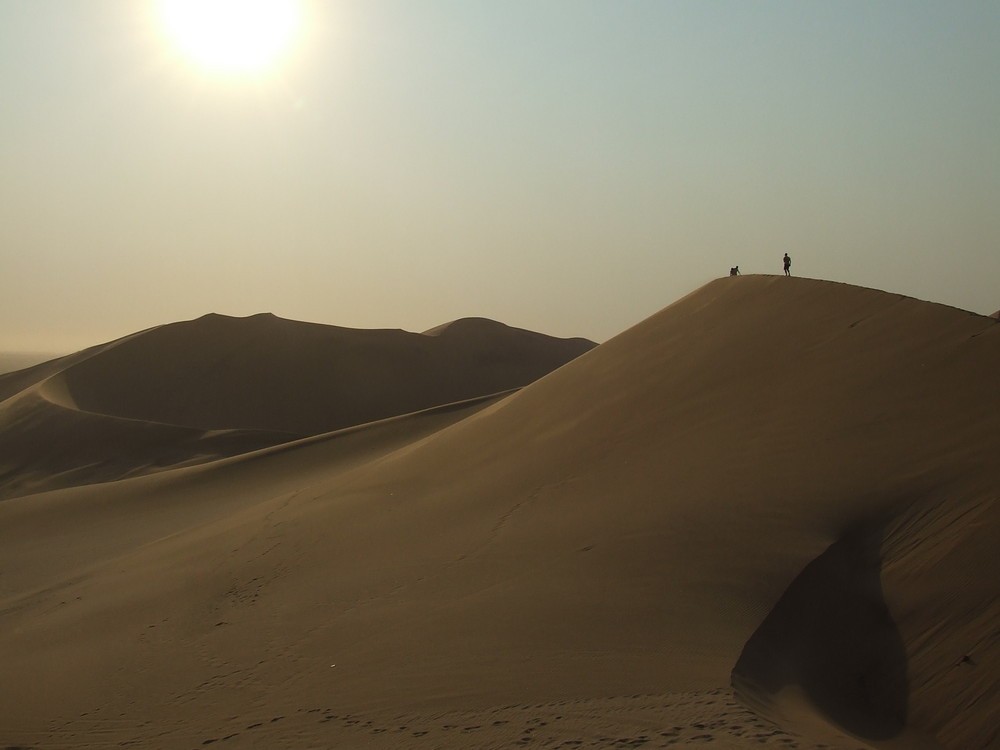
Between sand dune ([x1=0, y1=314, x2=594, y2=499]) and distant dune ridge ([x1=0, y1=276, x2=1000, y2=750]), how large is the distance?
51.1 ft

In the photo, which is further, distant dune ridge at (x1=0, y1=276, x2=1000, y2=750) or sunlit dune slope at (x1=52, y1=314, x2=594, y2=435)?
sunlit dune slope at (x1=52, y1=314, x2=594, y2=435)

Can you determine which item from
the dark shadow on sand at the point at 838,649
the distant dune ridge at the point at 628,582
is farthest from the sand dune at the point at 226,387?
the dark shadow on sand at the point at 838,649

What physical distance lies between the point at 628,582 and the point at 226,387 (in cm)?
3676

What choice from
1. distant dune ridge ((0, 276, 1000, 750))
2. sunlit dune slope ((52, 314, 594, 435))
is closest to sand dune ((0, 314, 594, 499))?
sunlit dune slope ((52, 314, 594, 435))

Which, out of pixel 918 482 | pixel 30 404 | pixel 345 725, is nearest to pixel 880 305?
pixel 918 482

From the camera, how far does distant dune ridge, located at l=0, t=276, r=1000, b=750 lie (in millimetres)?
5793

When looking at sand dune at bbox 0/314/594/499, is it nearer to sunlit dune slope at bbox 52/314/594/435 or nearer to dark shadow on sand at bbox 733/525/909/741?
sunlit dune slope at bbox 52/314/594/435

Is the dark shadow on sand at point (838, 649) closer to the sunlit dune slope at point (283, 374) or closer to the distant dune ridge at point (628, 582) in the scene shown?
the distant dune ridge at point (628, 582)

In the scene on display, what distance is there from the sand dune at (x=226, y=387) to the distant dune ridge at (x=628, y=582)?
51.1ft

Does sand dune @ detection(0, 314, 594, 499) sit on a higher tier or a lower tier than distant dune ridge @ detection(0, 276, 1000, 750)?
higher

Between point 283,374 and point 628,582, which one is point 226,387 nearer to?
point 283,374

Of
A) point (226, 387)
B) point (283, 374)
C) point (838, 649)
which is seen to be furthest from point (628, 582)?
point (283, 374)

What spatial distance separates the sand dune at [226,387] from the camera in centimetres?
3034

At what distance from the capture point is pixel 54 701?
7.84m
